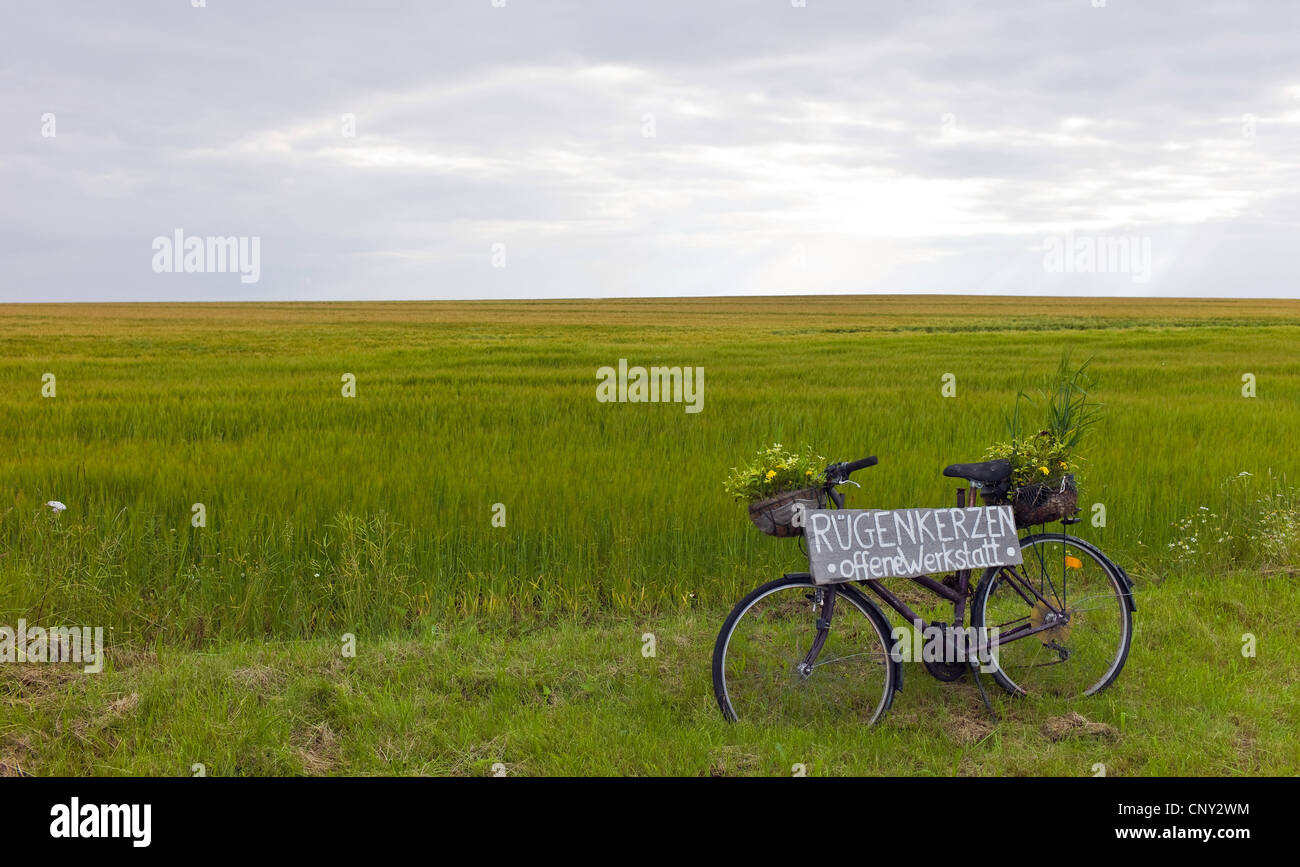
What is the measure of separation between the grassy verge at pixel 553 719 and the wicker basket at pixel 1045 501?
1.15 metres

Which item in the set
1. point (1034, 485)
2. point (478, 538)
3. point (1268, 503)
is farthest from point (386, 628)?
point (1268, 503)

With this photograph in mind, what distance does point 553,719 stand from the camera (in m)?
5.22

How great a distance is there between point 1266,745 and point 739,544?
3890mm

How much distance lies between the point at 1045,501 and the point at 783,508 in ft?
5.85

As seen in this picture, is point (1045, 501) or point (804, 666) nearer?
point (804, 666)

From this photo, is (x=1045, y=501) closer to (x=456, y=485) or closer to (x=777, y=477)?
(x=777, y=477)

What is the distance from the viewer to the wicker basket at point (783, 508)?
16.8 feet


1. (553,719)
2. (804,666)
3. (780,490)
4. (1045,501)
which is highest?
(780,490)

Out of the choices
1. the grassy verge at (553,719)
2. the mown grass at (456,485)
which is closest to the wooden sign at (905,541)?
the mown grass at (456,485)

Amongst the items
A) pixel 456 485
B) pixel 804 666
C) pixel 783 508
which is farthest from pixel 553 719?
pixel 456 485

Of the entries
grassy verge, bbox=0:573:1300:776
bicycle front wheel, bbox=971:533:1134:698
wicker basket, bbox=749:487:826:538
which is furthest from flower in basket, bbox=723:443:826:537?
bicycle front wheel, bbox=971:533:1134:698

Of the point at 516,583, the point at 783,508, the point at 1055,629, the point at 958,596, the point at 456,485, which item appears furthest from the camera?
the point at 456,485

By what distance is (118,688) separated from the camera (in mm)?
5582
